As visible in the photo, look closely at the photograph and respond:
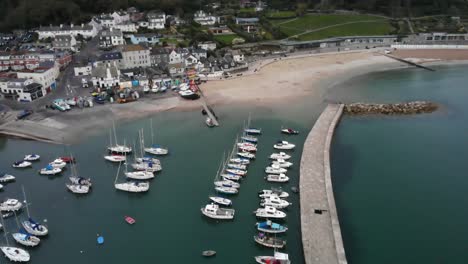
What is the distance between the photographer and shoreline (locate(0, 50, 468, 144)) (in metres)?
39.7

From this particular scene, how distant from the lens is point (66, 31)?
69.9m

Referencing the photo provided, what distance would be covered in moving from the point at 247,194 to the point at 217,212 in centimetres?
358

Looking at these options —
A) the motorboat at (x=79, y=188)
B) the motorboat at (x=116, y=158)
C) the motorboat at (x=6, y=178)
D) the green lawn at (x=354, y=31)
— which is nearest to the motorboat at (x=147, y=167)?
the motorboat at (x=116, y=158)

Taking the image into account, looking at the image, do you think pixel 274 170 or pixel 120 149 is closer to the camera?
pixel 274 170

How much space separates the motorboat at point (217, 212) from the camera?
85.8ft

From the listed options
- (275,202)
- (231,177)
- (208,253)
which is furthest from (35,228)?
(275,202)

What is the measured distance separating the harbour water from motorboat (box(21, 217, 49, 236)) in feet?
1.88

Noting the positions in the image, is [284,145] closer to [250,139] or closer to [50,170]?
[250,139]

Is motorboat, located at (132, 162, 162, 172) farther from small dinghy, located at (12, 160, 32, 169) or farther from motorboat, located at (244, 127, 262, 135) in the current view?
motorboat, located at (244, 127, 262, 135)

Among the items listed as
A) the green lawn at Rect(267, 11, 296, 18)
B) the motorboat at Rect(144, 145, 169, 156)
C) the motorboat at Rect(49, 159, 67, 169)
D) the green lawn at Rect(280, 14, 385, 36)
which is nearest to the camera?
the motorboat at Rect(49, 159, 67, 169)

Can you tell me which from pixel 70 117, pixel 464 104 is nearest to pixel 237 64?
pixel 70 117

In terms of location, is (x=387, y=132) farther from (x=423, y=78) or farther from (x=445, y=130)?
→ (x=423, y=78)

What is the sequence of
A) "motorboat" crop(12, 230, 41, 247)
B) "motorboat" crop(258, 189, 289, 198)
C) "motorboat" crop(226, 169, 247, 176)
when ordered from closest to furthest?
"motorboat" crop(12, 230, 41, 247) < "motorboat" crop(258, 189, 289, 198) < "motorboat" crop(226, 169, 247, 176)

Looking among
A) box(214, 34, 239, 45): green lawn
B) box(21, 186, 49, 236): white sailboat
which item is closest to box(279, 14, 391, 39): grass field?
box(214, 34, 239, 45): green lawn
